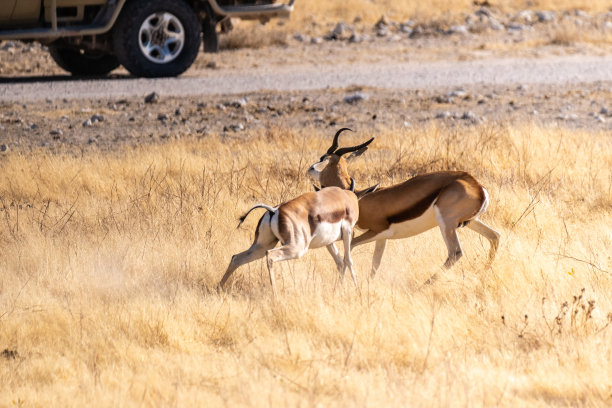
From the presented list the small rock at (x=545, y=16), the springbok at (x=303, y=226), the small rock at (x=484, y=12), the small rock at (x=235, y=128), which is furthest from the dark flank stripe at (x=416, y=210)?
the small rock at (x=484, y=12)

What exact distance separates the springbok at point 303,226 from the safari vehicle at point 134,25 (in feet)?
28.8

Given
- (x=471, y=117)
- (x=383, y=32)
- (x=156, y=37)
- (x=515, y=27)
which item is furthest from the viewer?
(x=515, y=27)

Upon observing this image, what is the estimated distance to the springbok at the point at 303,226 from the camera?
546 cm

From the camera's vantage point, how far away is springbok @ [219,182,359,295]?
5.46m

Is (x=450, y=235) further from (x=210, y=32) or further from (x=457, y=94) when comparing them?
(x=210, y=32)

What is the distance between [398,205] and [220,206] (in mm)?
2219

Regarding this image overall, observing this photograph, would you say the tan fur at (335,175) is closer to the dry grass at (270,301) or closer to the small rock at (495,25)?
the dry grass at (270,301)

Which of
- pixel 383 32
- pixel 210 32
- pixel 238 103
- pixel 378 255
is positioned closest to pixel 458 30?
pixel 383 32

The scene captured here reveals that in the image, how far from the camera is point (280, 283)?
6.12 metres

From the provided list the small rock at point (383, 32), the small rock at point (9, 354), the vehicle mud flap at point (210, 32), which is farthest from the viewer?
the small rock at point (383, 32)

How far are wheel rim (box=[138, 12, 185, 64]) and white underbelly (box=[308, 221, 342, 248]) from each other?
916cm

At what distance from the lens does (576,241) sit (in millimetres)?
6945

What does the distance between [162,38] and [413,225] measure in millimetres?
9304

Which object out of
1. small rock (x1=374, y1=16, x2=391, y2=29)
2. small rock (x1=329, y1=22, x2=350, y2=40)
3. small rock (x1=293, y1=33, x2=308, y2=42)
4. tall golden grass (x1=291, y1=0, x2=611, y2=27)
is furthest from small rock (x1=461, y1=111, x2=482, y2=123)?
tall golden grass (x1=291, y1=0, x2=611, y2=27)
